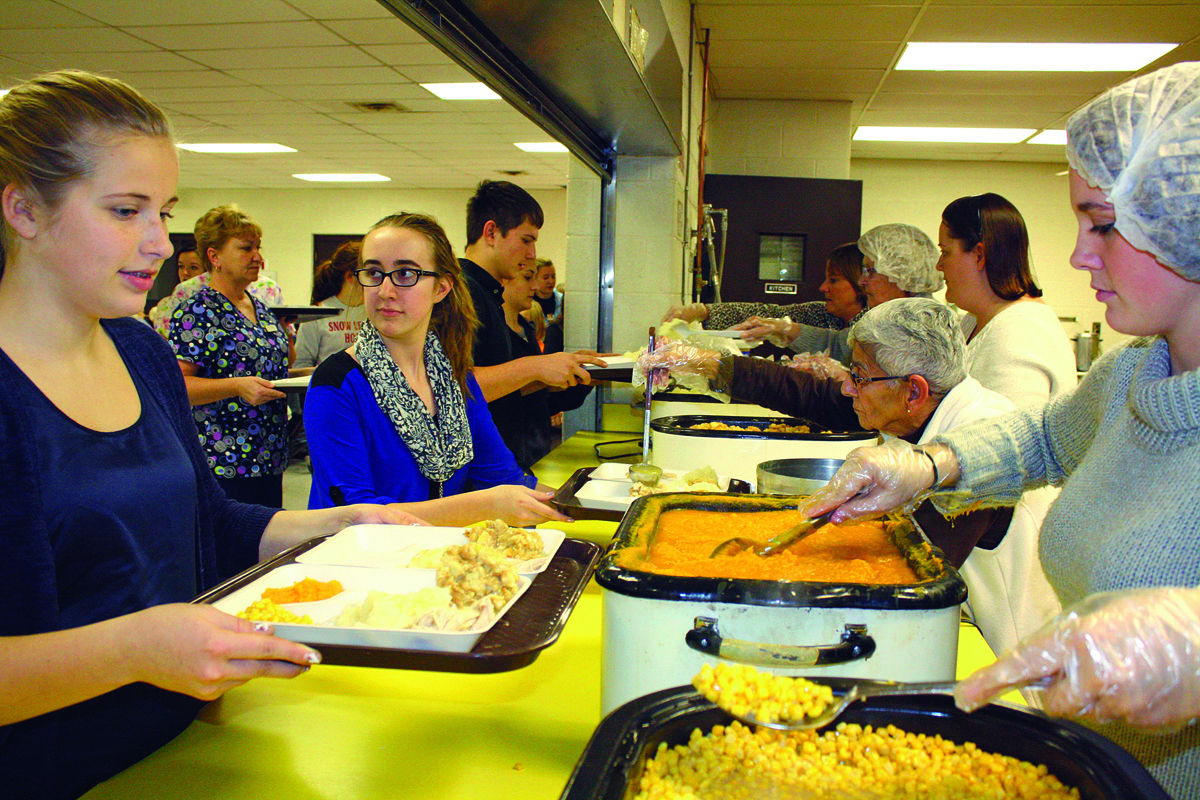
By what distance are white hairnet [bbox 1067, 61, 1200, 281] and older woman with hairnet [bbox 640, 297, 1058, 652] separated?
830mm

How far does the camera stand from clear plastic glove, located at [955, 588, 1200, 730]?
66cm

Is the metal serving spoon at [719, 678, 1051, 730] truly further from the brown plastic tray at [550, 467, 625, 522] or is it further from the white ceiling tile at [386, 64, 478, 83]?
the white ceiling tile at [386, 64, 478, 83]

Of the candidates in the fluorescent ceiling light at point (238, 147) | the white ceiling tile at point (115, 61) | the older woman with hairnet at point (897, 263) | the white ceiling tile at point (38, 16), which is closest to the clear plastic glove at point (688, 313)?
the older woman with hairnet at point (897, 263)

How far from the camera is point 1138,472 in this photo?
0.94m

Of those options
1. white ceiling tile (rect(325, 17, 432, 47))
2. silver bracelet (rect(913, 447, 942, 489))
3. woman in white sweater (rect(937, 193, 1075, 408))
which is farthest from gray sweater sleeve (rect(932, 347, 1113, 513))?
white ceiling tile (rect(325, 17, 432, 47))

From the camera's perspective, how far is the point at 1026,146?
25.3ft

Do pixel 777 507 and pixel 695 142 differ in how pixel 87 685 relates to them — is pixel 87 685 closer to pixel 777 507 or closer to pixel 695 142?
pixel 777 507

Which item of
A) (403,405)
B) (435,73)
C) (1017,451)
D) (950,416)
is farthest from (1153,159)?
(435,73)

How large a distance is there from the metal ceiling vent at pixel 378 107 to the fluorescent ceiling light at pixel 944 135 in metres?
4.19

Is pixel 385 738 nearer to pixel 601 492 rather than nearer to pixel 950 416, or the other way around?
pixel 601 492

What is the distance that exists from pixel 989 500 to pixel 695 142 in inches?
168

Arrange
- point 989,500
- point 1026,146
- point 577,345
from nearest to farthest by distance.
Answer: point 989,500
point 577,345
point 1026,146

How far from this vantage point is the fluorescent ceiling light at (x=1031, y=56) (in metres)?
4.89

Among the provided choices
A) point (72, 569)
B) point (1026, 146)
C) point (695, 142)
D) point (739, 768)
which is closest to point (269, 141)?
point (695, 142)
